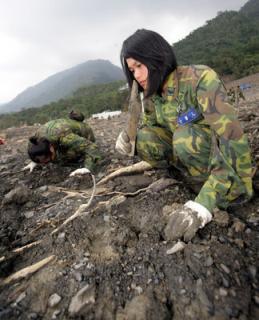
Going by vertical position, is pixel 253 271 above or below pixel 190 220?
below

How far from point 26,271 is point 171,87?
135 cm

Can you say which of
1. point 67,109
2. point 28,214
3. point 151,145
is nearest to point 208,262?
point 151,145

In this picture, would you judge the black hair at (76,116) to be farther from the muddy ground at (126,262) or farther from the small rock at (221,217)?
the small rock at (221,217)

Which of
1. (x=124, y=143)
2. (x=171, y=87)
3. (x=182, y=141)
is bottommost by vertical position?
(x=124, y=143)

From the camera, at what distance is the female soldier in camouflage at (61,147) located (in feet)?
10.00

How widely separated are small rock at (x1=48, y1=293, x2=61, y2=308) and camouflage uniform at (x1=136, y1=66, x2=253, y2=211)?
0.85 m

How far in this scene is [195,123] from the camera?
1723 mm

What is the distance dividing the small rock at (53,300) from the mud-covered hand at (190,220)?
2.19 ft

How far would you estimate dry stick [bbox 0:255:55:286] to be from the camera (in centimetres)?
145

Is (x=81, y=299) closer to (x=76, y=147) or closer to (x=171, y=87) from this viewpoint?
(x=171, y=87)

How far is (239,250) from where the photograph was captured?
56.6 inches

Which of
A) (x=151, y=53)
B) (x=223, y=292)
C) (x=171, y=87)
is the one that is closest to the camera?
(x=223, y=292)

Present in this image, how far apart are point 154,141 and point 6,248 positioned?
4.12 feet

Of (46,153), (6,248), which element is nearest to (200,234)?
(6,248)
